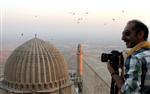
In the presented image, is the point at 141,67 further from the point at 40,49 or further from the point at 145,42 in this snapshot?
the point at 40,49

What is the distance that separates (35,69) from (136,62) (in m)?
17.4

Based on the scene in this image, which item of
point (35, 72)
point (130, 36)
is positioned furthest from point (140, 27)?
point (35, 72)

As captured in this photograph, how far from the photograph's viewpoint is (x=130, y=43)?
2570 millimetres

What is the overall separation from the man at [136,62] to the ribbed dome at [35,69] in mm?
17040

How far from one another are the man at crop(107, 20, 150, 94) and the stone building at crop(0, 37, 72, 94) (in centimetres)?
1704

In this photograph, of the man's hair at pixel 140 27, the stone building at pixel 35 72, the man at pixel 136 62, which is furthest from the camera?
the stone building at pixel 35 72

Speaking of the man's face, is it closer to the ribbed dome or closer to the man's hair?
the man's hair

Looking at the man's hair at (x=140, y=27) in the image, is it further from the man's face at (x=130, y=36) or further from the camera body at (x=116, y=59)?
the camera body at (x=116, y=59)

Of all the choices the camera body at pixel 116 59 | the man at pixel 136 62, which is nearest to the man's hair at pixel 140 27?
the man at pixel 136 62

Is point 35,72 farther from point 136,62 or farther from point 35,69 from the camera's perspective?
point 136,62

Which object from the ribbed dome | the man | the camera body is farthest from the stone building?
the man

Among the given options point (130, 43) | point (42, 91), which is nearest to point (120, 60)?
point (130, 43)

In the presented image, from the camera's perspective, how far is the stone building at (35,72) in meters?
19.3

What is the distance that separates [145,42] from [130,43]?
0.45ft
